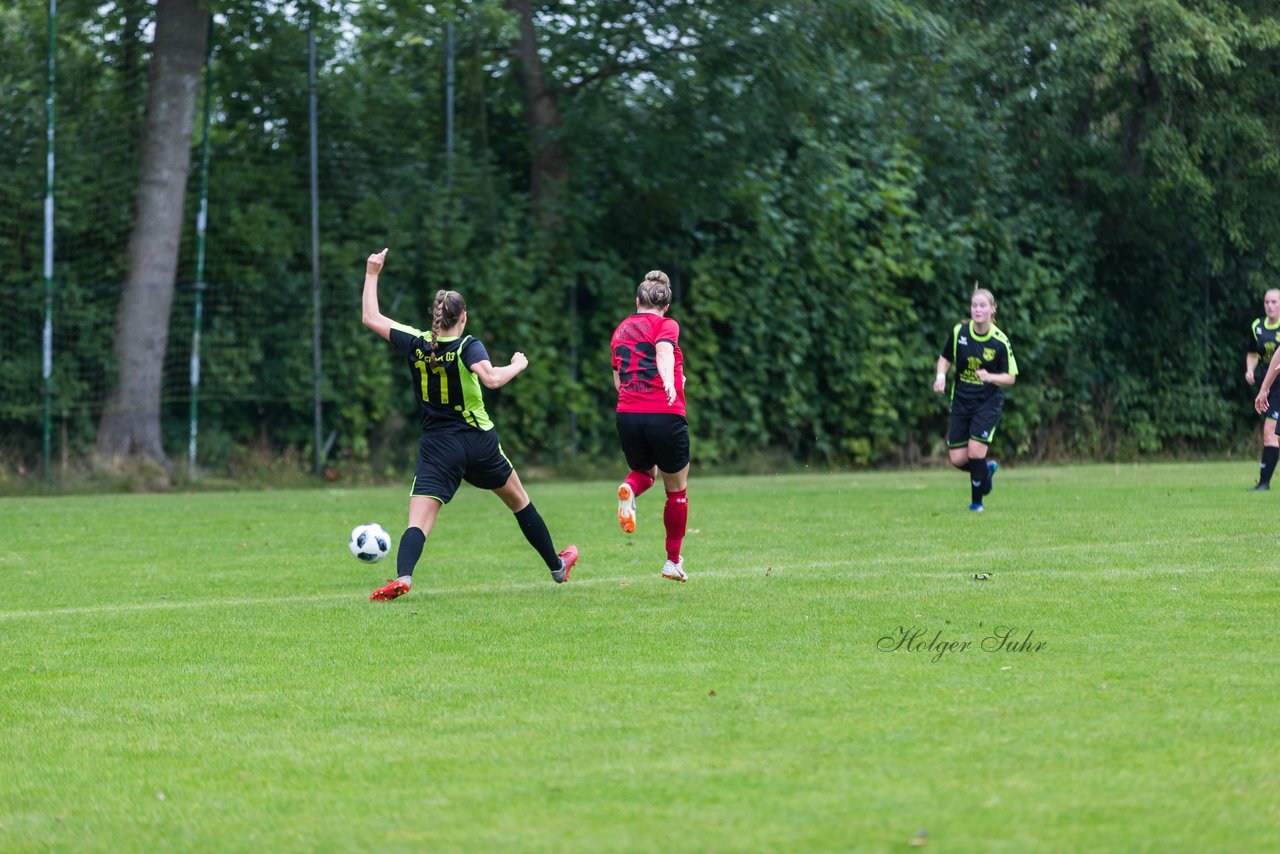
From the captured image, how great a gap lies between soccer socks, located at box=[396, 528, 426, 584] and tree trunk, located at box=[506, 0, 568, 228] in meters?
13.7

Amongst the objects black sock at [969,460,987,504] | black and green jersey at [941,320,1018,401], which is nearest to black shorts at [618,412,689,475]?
black sock at [969,460,987,504]

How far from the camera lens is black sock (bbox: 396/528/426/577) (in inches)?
368

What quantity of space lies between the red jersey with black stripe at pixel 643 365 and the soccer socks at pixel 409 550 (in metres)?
1.49

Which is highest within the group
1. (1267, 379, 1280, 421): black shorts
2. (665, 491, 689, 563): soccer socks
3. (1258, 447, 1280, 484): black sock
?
(1267, 379, 1280, 421): black shorts

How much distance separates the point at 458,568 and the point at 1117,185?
1811 cm

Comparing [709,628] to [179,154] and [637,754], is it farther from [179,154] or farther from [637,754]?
[179,154]

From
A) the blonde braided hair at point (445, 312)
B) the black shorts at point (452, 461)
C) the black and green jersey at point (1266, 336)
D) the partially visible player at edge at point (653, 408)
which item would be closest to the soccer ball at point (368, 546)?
the black shorts at point (452, 461)

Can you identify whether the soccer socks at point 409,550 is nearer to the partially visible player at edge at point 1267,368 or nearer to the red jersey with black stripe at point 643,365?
the red jersey with black stripe at point 643,365

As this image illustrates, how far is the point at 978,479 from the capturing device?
15.1 metres

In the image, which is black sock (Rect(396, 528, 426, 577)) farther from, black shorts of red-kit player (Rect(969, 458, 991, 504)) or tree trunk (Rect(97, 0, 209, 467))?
tree trunk (Rect(97, 0, 209, 467))

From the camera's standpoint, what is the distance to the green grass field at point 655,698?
15.2 feet

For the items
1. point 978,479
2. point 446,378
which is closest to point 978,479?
point 978,479

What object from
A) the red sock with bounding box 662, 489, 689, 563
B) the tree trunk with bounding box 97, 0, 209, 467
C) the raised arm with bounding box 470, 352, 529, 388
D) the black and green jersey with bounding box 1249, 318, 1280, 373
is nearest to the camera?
the raised arm with bounding box 470, 352, 529, 388

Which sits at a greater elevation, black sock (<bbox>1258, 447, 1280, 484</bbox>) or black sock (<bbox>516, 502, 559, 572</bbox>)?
black sock (<bbox>1258, 447, 1280, 484</bbox>)
